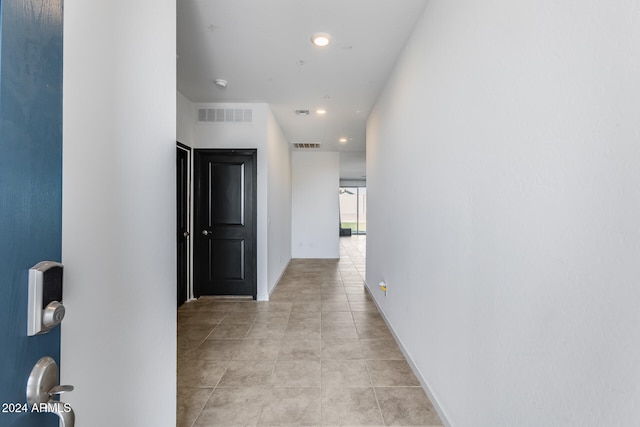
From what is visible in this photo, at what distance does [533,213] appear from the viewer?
1.01 m

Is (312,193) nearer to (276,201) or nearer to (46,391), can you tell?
(276,201)

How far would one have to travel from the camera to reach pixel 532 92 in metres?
1.02

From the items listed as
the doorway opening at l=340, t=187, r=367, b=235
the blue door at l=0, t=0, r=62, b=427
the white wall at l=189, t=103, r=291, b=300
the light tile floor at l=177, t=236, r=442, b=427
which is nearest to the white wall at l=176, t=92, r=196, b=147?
→ the white wall at l=189, t=103, r=291, b=300

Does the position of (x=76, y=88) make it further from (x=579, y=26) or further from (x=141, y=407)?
(x=579, y=26)

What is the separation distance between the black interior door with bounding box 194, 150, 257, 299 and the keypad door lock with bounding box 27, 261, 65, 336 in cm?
367

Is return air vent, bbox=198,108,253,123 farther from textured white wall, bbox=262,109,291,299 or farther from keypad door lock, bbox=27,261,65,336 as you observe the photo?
keypad door lock, bbox=27,261,65,336

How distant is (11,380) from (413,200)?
7.38 feet

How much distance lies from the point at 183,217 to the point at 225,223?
22.5 inches

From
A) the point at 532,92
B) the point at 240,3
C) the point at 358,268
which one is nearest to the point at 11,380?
the point at 532,92

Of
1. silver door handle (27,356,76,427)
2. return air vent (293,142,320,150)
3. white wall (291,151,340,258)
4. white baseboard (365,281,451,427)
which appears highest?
return air vent (293,142,320,150)

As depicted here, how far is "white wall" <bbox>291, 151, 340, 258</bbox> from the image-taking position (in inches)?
299

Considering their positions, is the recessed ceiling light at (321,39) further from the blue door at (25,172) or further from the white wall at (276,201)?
the blue door at (25,172)

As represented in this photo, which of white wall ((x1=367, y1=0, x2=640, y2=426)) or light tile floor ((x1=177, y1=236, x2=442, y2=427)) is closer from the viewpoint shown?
white wall ((x1=367, y1=0, x2=640, y2=426))

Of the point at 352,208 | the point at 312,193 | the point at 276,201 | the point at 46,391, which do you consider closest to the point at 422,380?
the point at 46,391
